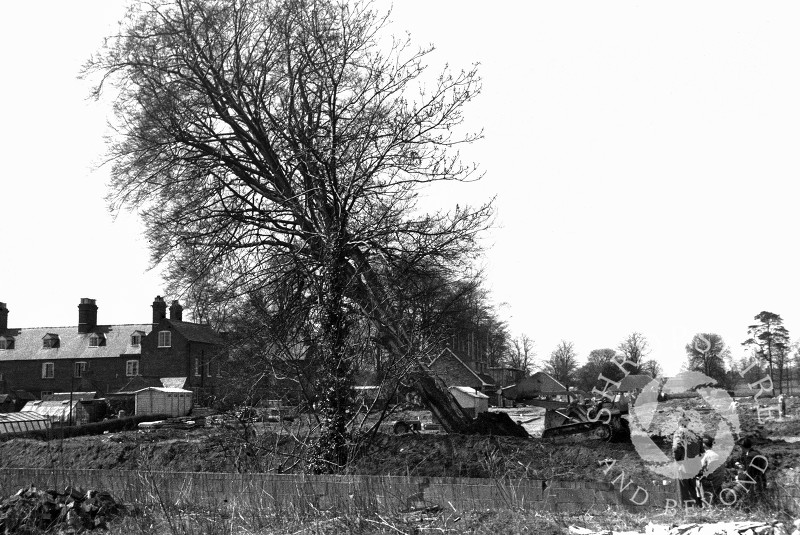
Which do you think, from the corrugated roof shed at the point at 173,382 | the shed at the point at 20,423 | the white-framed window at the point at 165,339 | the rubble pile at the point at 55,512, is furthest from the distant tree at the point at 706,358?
the white-framed window at the point at 165,339

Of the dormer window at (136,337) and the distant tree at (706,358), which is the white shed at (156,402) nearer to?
the dormer window at (136,337)

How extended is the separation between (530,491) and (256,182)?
1105cm

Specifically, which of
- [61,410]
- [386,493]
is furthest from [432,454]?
[61,410]

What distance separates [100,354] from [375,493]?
58162 millimetres

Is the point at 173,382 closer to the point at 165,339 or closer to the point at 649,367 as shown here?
the point at 165,339

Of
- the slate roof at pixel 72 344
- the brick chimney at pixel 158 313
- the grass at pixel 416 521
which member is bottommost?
the grass at pixel 416 521

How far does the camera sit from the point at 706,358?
35.7 feet

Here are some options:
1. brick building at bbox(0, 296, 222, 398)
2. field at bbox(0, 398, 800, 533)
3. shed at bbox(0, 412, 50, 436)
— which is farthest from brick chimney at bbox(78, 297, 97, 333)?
field at bbox(0, 398, 800, 533)

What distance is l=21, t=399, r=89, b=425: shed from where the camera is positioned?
38.7 meters

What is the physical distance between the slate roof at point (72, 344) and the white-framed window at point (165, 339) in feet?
8.63

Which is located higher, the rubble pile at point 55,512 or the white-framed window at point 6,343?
the white-framed window at point 6,343

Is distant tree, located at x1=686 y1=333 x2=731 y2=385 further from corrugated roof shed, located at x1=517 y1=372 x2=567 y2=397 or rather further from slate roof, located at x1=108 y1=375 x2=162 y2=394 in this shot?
slate roof, located at x1=108 y1=375 x2=162 y2=394

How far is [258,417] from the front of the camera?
39.7 feet

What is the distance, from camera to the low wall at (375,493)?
8398 millimetres
